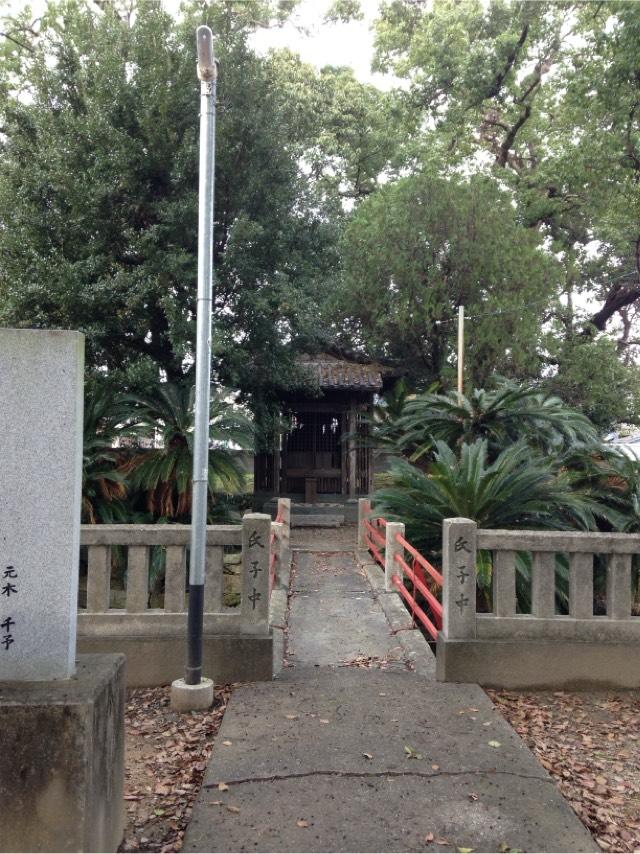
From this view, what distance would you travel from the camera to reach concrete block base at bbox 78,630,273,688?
548 cm

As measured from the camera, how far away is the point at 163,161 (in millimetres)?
11008

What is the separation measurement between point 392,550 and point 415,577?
1437 millimetres

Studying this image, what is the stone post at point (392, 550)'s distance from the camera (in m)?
8.41

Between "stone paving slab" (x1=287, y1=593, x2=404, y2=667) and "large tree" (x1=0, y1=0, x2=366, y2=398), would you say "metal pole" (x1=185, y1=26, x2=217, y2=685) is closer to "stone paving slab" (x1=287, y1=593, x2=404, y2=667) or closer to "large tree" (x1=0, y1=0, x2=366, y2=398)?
"stone paving slab" (x1=287, y1=593, x2=404, y2=667)

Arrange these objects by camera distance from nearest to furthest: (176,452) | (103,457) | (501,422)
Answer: (103,457), (176,452), (501,422)

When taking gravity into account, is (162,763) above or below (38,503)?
below

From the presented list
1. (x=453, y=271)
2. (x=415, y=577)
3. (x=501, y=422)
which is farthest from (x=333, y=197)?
(x=415, y=577)

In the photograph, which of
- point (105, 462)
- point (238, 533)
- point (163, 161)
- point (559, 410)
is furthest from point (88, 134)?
point (559, 410)

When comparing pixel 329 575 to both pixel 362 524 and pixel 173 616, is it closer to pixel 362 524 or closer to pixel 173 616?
pixel 362 524

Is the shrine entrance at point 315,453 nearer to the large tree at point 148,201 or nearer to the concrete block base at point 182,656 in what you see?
the large tree at point 148,201

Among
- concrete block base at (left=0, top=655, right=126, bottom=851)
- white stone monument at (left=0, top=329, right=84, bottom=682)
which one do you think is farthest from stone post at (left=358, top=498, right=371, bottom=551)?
concrete block base at (left=0, top=655, right=126, bottom=851)

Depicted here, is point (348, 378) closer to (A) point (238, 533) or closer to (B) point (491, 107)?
(B) point (491, 107)

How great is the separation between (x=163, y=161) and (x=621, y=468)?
9.10 metres

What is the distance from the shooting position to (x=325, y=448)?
18391 millimetres
